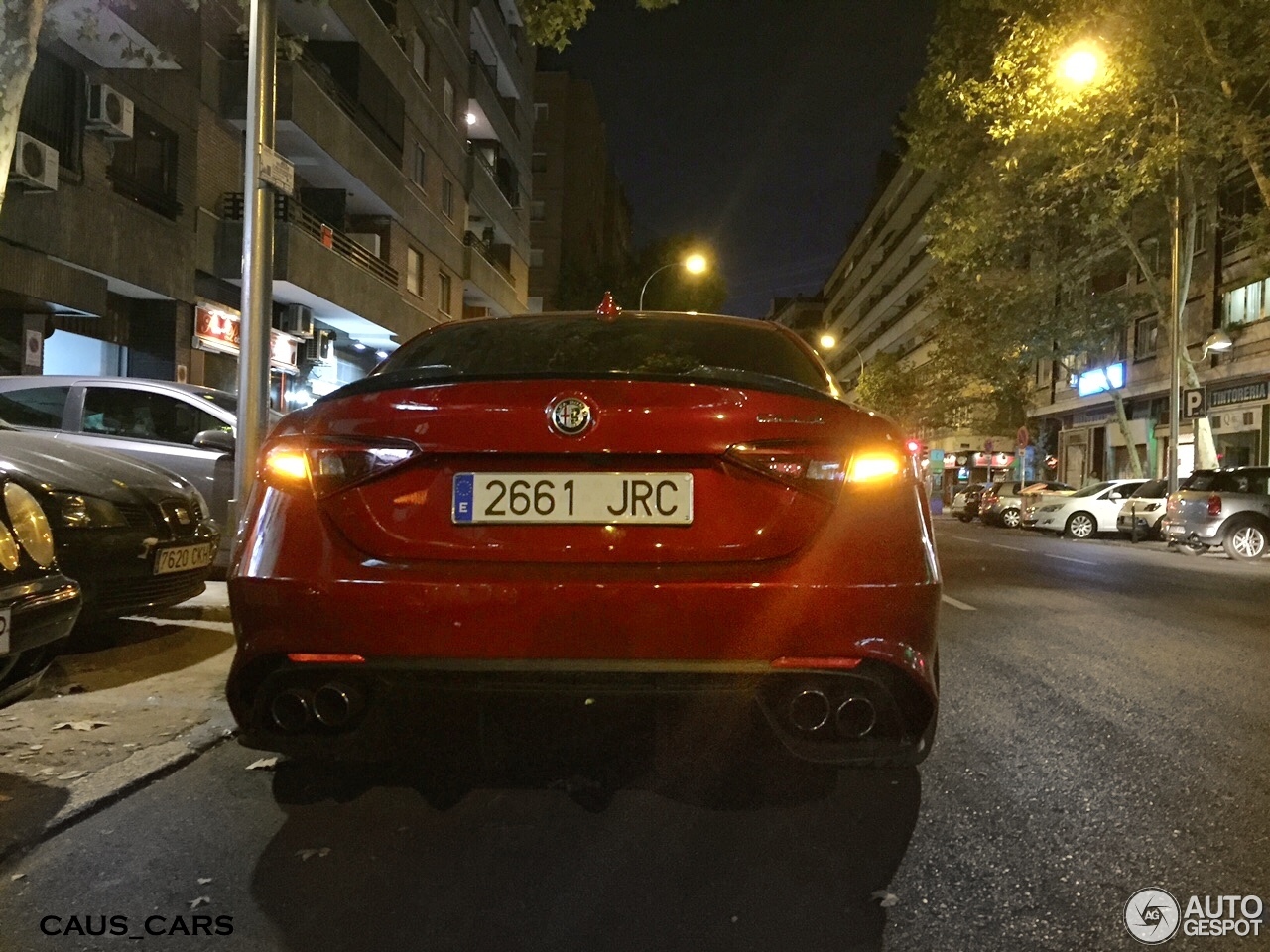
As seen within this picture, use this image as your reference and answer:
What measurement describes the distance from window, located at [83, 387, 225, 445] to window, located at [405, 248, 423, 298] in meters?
18.1

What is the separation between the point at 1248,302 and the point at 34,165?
28500mm

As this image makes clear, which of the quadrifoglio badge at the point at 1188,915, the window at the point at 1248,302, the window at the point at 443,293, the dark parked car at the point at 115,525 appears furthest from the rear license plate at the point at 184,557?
the window at the point at 1248,302

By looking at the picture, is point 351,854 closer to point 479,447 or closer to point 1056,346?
point 479,447

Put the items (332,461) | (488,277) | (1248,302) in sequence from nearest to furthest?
1. (332,461)
2. (1248,302)
3. (488,277)

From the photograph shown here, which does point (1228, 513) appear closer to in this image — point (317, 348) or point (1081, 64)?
point (1081, 64)

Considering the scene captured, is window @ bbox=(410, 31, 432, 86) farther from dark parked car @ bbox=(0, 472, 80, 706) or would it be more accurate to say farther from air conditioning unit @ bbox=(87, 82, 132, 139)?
dark parked car @ bbox=(0, 472, 80, 706)

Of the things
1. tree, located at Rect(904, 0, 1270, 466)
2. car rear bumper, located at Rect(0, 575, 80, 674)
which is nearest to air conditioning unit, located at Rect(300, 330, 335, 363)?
tree, located at Rect(904, 0, 1270, 466)

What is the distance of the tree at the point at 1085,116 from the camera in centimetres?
1850

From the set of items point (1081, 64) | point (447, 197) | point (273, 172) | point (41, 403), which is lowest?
point (41, 403)

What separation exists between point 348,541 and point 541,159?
183 feet

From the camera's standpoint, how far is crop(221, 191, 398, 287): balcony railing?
60.4 ft

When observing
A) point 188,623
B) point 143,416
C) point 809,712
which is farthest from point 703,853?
point 143,416

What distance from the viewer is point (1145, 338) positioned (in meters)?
36.1

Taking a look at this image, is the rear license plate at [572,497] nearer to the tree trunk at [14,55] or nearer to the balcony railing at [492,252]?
the tree trunk at [14,55]
